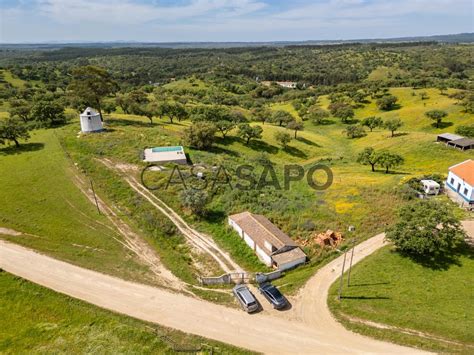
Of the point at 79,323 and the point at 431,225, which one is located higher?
the point at 431,225

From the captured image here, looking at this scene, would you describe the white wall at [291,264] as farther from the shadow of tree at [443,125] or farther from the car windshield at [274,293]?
the shadow of tree at [443,125]

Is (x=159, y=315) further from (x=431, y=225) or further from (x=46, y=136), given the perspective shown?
(x=46, y=136)

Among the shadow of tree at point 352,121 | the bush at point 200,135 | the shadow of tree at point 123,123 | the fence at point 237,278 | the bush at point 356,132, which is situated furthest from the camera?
the shadow of tree at point 352,121

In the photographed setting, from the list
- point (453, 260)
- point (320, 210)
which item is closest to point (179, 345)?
point (320, 210)

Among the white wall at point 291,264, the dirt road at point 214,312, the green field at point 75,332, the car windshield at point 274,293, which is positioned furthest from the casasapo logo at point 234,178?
the green field at point 75,332

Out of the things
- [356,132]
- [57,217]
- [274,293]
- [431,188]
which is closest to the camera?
[274,293]

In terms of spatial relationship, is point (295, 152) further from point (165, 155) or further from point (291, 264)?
point (291, 264)

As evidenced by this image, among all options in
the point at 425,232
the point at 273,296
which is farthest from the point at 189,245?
the point at 425,232
